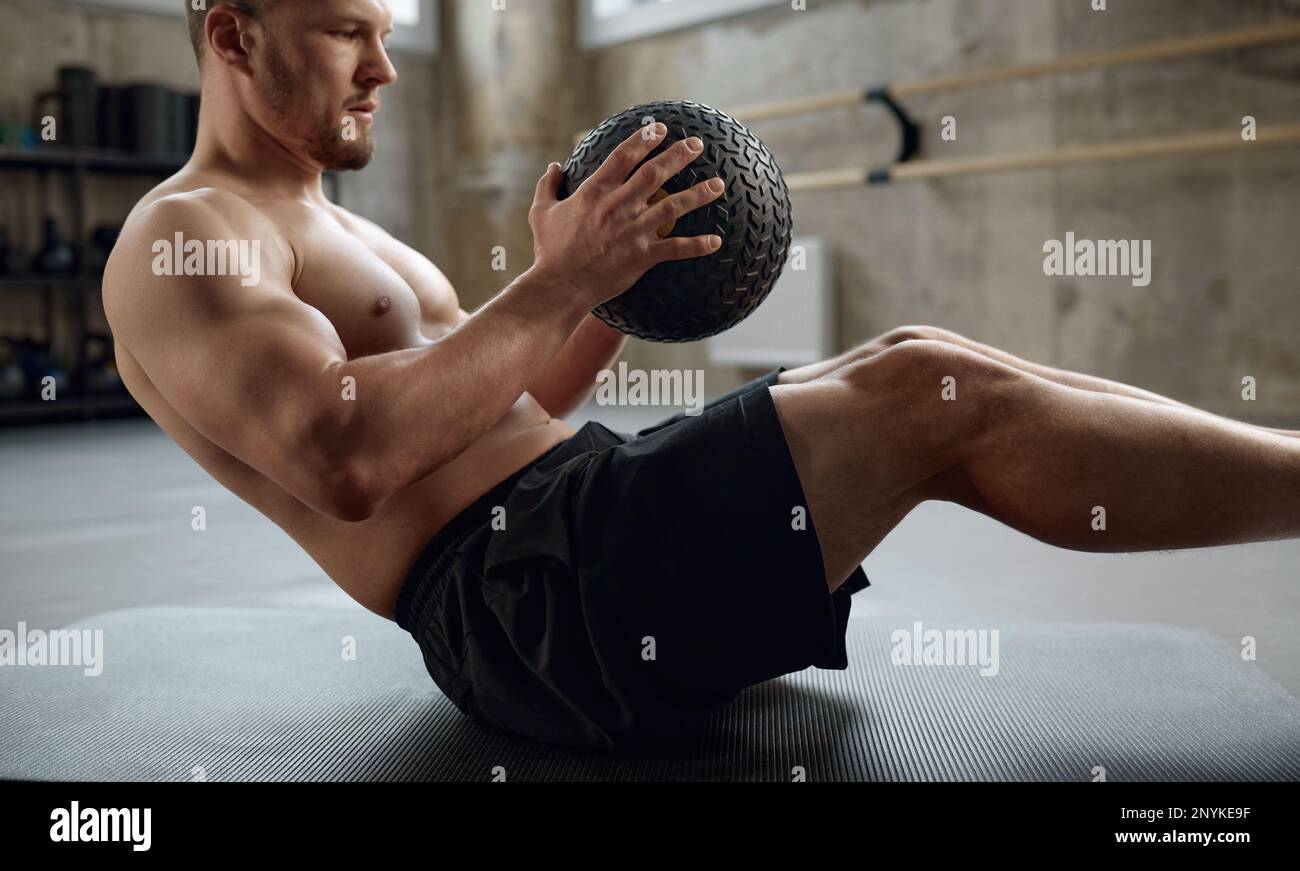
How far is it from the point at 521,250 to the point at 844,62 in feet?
7.65

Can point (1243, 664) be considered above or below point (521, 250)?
below

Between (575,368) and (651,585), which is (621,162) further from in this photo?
(575,368)

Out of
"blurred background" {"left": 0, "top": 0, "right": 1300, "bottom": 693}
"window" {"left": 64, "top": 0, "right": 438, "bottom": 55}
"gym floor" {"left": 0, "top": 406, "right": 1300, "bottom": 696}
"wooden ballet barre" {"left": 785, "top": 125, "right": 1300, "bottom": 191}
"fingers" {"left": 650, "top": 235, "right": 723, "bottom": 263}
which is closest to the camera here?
"fingers" {"left": 650, "top": 235, "right": 723, "bottom": 263}

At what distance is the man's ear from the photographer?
1471 mm

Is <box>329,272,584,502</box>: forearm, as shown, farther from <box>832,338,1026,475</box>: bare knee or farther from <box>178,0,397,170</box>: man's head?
<box>178,0,397,170</box>: man's head

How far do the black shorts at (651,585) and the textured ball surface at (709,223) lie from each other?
0.43 ft

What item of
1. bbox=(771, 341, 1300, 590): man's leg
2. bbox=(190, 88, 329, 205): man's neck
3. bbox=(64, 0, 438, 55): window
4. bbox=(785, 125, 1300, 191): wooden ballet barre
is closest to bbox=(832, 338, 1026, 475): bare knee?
bbox=(771, 341, 1300, 590): man's leg

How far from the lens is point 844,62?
5.83 metres

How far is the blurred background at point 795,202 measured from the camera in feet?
10.8

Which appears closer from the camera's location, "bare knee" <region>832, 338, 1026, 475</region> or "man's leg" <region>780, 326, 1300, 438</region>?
"bare knee" <region>832, 338, 1026, 475</region>

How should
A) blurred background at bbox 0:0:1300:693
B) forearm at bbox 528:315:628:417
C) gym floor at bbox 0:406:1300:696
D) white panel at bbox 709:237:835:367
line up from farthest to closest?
white panel at bbox 709:237:835:367, blurred background at bbox 0:0:1300:693, gym floor at bbox 0:406:1300:696, forearm at bbox 528:315:628:417
